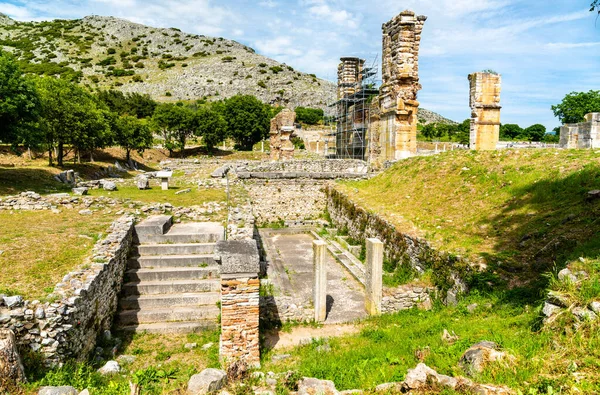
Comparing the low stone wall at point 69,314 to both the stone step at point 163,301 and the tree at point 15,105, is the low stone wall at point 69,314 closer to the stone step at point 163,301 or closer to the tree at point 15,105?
the stone step at point 163,301

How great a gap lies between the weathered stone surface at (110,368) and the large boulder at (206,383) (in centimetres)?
269

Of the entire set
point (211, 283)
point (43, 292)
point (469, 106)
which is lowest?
point (211, 283)

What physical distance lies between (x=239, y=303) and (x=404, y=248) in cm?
517

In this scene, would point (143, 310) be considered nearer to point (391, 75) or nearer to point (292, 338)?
point (292, 338)

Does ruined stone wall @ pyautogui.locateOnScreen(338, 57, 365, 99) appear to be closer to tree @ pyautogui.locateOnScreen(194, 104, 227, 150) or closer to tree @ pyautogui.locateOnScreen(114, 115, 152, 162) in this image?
tree @ pyautogui.locateOnScreen(114, 115, 152, 162)

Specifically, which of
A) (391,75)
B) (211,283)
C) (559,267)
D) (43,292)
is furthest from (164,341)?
(391,75)

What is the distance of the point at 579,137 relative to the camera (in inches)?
642

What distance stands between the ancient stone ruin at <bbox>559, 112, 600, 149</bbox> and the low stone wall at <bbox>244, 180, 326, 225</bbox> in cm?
1180

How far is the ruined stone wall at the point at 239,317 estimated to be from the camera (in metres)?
6.09

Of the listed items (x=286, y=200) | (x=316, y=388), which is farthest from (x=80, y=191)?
(x=316, y=388)

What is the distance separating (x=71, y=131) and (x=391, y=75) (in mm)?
20331

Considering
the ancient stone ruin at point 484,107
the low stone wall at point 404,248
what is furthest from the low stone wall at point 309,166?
the ancient stone ruin at point 484,107

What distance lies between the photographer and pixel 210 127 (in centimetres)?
4500

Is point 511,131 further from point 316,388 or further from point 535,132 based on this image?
point 316,388
